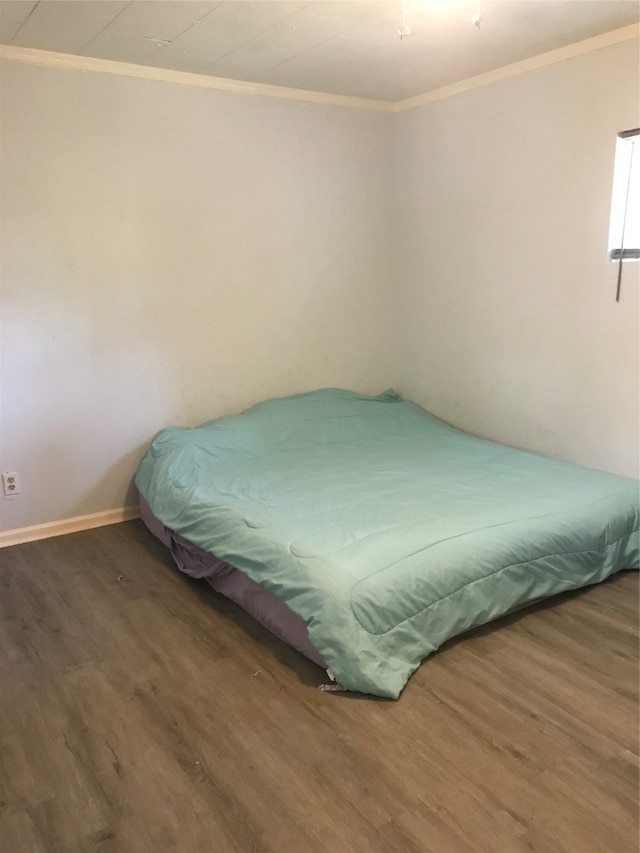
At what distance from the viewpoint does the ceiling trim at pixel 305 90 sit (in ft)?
9.81

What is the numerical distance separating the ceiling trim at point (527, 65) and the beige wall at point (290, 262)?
0.13ft

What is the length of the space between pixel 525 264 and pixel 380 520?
1678 mm

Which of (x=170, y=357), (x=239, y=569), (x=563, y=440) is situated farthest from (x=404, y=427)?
(x=239, y=569)

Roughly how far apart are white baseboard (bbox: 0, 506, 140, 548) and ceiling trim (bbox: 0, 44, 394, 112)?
209cm

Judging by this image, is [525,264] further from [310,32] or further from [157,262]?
[157,262]

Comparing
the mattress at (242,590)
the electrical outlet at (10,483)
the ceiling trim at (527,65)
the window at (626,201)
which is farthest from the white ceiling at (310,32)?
the mattress at (242,590)

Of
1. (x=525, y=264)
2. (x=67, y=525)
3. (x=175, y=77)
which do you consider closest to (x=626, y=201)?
(x=525, y=264)

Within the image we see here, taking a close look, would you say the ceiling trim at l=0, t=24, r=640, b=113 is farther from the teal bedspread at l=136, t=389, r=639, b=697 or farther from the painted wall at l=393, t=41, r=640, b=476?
the teal bedspread at l=136, t=389, r=639, b=697

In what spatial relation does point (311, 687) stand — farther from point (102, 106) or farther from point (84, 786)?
point (102, 106)

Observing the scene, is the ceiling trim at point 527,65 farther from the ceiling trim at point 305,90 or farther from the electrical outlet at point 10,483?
the electrical outlet at point 10,483

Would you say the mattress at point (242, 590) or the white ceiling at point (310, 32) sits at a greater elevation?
the white ceiling at point (310, 32)

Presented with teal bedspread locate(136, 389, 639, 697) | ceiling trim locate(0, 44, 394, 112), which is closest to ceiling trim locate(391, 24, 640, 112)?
ceiling trim locate(0, 44, 394, 112)

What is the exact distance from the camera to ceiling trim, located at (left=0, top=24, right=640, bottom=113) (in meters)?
2.99

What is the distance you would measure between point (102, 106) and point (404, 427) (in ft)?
7.23
